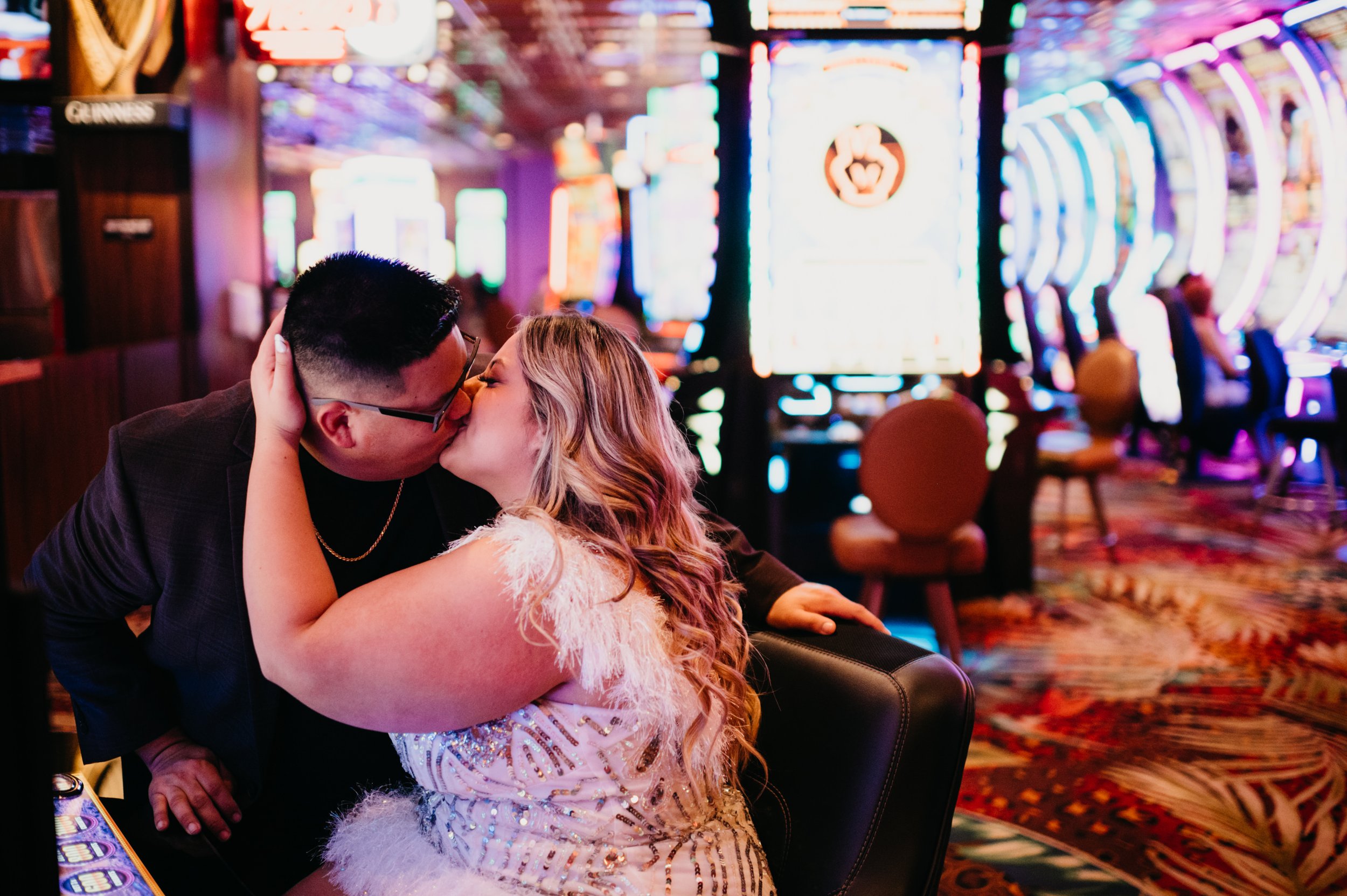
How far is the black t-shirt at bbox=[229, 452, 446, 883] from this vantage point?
1414mm

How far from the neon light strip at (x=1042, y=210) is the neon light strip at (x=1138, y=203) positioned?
2.28 metres

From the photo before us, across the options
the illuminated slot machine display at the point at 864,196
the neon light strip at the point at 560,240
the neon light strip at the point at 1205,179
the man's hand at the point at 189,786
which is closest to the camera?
the man's hand at the point at 189,786

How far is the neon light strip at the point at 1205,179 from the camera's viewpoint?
830 cm

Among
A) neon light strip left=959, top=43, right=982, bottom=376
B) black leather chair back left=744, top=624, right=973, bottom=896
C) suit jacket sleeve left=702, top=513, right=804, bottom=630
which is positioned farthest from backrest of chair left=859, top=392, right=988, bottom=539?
black leather chair back left=744, top=624, right=973, bottom=896

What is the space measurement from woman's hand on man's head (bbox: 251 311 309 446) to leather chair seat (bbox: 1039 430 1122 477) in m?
4.43

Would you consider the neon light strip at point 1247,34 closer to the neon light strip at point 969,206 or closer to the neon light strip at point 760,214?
the neon light strip at point 969,206

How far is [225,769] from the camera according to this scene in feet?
4.59

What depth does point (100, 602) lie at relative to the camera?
4.44 ft

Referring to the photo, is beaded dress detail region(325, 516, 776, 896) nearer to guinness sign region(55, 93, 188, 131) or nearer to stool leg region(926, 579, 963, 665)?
stool leg region(926, 579, 963, 665)

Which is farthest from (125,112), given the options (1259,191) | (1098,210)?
(1098,210)

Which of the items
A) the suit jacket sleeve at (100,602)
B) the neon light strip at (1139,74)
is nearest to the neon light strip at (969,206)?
the suit jacket sleeve at (100,602)

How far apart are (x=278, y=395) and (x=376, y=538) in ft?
1.23

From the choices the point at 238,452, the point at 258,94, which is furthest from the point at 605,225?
the point at 238,452

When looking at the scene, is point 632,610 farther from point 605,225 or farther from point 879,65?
point 605,225
